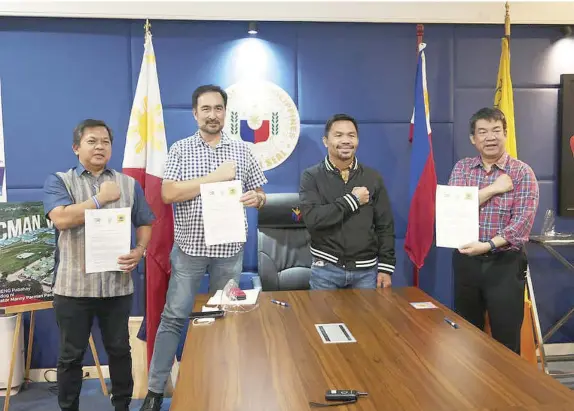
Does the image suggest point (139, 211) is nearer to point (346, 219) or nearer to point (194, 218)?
point (194, 218)

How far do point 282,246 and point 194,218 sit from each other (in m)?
0.69

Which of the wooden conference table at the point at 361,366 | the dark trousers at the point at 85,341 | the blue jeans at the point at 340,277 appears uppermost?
the blue jeans at the point at 340,277

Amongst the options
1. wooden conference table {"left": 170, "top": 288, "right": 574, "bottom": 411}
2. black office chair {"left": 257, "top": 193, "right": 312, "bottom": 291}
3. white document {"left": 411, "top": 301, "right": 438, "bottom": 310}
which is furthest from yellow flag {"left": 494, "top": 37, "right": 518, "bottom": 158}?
wooden conference table {"left": 170, "top": 288, "right": 574, "bottom": 411}

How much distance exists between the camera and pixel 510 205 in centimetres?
238

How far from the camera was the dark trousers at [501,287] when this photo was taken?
2369 mm

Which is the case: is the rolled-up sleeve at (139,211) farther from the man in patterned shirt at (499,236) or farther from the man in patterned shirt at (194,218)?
the man in patterned shirt at (499,236)

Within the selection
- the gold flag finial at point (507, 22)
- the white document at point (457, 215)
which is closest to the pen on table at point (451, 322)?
the white document at point (457, 215)

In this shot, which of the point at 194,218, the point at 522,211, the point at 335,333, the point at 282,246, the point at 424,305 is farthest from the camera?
the point at 282,246

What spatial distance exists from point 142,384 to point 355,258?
1.62m

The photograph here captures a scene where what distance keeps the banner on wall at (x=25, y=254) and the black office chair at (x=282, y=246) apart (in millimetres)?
1268

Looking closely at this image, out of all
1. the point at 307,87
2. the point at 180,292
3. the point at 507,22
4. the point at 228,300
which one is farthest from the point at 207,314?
the point at 507,22

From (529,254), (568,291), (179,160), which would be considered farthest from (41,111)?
(568,291)

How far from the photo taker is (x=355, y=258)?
2359 mm

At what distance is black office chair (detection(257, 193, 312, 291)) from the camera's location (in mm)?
2912
